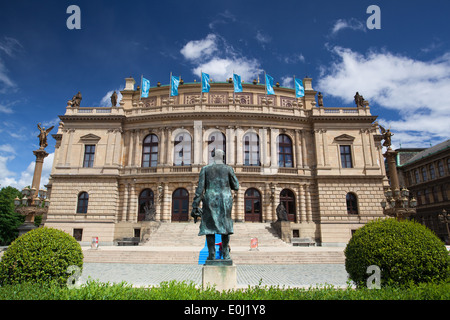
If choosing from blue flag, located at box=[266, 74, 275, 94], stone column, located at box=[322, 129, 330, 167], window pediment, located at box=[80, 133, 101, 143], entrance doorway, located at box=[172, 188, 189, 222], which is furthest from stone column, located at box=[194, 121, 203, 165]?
stone column, located at box=[322, 129, 330, 167]

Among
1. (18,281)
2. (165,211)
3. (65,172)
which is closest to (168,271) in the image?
(18,281)

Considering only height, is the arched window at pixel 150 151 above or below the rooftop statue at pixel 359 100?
below

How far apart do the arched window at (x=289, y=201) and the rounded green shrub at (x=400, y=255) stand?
23.5 meters

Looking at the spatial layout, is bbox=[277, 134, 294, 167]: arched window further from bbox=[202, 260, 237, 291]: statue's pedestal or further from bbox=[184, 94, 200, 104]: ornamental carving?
bbox=[202, 260, 237, 291]: statue's pedestal

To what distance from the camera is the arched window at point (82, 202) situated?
30252mm

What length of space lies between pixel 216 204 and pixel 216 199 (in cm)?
14

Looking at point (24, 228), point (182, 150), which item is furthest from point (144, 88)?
point (24, 228)

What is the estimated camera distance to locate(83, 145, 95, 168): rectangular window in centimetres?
3167

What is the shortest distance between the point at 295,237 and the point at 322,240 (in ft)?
8.98

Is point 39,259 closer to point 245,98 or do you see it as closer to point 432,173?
point 245,98

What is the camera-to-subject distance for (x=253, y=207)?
30.2m

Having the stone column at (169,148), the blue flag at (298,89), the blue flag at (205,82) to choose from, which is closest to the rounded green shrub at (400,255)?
the stone column at (169,148)

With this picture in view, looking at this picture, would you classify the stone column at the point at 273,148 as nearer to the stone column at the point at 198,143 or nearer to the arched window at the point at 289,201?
the arched window at the point at 289,201
